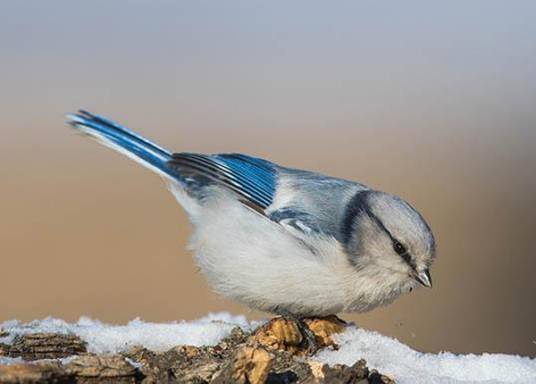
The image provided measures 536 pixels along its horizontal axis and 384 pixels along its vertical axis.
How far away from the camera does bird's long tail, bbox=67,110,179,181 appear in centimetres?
556

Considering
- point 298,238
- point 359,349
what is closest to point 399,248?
point 298,238

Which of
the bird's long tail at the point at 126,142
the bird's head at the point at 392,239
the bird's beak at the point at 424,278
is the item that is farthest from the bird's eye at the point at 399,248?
the bird's long tail at the point at 126,142

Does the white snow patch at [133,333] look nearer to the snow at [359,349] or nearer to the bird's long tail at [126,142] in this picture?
the snow at [359,349]

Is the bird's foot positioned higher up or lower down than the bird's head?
lower down

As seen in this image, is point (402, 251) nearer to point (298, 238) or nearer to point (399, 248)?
point (399, 248)

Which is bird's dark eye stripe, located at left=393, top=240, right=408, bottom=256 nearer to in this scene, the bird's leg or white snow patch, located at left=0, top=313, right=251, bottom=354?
the bird's leg

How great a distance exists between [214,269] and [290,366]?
114 centimetres

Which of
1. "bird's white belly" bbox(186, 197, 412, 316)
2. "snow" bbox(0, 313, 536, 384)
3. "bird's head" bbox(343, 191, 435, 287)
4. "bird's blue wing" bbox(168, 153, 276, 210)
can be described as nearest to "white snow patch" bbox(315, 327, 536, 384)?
"snow" bbox(0, 313, 536, 384)

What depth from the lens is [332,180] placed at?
17.5ft

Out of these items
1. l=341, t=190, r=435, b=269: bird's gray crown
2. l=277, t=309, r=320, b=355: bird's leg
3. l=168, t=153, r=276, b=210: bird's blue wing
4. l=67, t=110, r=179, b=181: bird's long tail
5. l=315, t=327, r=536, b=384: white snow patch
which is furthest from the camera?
l=67, t=110, r=179, b=181: bird's long tail

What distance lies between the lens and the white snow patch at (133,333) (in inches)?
172

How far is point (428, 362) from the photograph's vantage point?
443 cm

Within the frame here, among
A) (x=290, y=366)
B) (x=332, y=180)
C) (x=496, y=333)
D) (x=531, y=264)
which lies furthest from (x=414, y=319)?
(x=290, y=366)

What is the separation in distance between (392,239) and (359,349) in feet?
1.95
